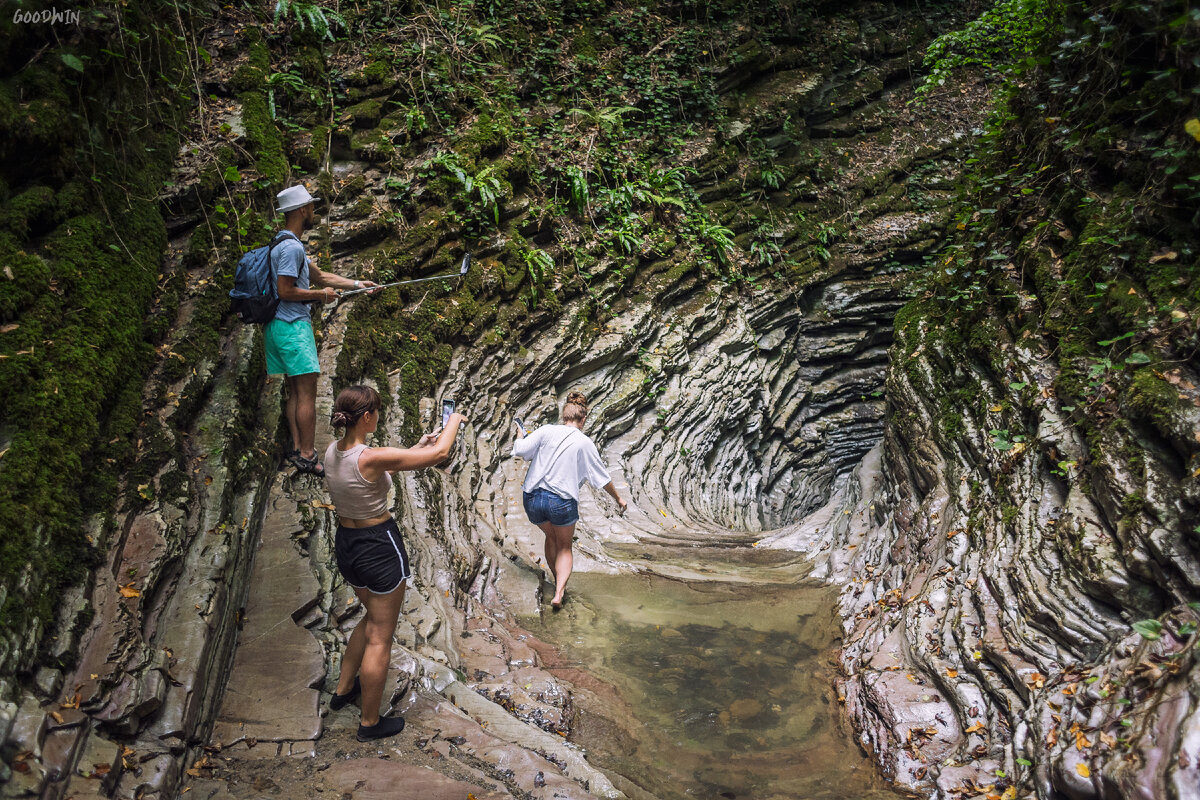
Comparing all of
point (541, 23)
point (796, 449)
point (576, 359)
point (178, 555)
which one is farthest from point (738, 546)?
point (541, 23)

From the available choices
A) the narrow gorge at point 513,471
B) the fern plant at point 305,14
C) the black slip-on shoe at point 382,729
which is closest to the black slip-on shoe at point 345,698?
the narrow gorge at point 513,471

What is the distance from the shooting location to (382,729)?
3607 millimetres

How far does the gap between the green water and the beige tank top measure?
185 cm

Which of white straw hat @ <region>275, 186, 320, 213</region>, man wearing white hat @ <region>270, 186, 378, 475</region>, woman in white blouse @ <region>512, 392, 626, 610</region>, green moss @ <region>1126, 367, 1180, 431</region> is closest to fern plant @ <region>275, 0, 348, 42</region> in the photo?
man wearing white hat @ <region>270, 186, 378, 475</region>

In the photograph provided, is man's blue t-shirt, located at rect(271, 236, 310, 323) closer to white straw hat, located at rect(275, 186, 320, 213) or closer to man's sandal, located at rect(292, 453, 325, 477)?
white straw hat, located at rect(275, 186, 320, 213)

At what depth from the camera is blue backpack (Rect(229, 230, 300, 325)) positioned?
4.89m

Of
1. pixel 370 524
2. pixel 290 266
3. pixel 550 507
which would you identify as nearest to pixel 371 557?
pixel 370 524

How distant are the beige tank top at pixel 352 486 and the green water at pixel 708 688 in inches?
72.8

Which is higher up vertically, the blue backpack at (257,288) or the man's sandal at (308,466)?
the blue backpack at (257,288)

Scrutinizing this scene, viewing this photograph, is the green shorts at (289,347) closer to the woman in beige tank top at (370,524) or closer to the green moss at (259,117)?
the woman in beige tank top at (370,524)

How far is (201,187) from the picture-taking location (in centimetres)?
616

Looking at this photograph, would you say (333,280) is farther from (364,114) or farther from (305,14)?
→ (305,14)

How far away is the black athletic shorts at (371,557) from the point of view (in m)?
3.49

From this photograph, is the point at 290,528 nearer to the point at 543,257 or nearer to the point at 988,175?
the point at 543,257
